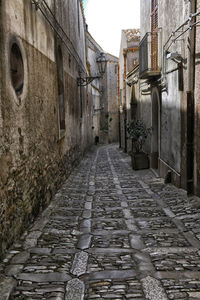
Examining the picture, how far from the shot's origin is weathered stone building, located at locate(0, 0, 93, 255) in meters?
3.83

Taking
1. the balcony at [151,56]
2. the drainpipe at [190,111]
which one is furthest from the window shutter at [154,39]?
the drainpipe at [190,111]

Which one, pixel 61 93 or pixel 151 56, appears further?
pixel 151 56

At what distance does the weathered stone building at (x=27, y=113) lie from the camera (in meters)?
3.83

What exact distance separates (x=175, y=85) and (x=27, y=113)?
174 inches

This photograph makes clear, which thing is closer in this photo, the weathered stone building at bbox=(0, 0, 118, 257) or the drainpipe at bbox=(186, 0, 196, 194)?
the weathered stone building at bbox=(0, 0, 118, 257)

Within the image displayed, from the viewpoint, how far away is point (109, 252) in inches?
152

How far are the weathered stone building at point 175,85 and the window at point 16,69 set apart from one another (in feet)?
11.5

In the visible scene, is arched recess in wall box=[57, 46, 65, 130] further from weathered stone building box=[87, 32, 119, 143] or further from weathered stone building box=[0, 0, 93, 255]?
weathered stone building box=[87, 32, 119, 143]

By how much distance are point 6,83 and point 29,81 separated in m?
1.25

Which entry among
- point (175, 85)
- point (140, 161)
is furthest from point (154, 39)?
point (140, 161)

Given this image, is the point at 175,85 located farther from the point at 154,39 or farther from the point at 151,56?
the point at 154,39

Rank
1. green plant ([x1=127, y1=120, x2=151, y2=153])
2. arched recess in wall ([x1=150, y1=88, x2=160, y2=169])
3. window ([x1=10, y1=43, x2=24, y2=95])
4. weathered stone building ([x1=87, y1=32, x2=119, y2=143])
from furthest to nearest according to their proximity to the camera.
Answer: weathered stone building ([x1=87, y1=32, x2=119, y2=143]) < green plant ([x1=127, y1=120, x2=151, y2=153]) < arched recess in wall ([x1=150, y1=88, x2=160, y2=169]) < window ([x1=10, y1=43, x2=24, y2=95])

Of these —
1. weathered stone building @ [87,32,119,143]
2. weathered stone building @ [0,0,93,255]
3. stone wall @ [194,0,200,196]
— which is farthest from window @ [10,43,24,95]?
weathered stone building @ [87,32,119,143]

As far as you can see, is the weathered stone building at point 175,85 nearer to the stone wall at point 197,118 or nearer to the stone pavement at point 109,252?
the stone wall at point 197,118
